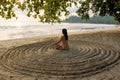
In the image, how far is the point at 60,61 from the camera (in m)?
11.2

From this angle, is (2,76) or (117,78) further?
(2,76)

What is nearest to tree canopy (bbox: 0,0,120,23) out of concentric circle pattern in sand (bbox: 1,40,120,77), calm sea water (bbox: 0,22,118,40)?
concentric circle pattern in sand (bbox: 1,40,120,77)

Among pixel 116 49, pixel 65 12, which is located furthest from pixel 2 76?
pixel 65 12

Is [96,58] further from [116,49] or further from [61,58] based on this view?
[116,49]

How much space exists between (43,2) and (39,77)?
8.15 m

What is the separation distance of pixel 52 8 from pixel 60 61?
654 cm

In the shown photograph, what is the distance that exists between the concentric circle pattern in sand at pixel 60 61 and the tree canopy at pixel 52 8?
9.24ft

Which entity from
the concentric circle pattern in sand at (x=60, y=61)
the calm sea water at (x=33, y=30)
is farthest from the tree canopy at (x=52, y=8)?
the calm sea water at (x=33, y=30)

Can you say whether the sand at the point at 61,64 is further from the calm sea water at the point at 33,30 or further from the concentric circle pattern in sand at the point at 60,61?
the calm sea water at the point at 33,30

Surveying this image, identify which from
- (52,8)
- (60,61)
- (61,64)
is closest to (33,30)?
(52,8)

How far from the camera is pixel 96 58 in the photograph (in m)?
11.7

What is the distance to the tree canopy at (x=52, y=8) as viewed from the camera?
46.5ft

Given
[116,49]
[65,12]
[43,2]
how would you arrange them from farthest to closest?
[65,12]
[43,2]
[116,49]

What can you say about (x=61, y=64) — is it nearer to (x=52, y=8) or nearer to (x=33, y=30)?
(x=52, y=8)
